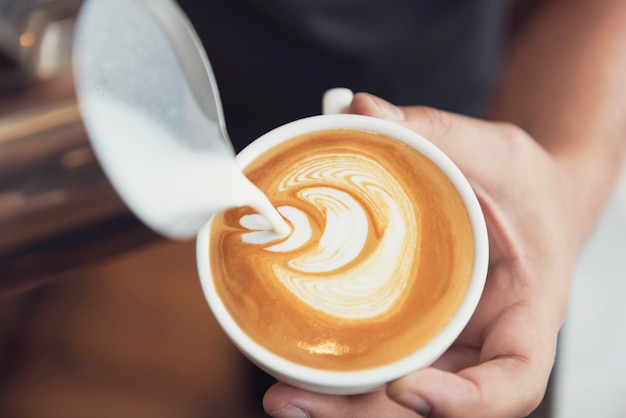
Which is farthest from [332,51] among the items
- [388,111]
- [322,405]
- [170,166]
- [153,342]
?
[153,342]

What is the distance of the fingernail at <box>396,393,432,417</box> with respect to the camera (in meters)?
0.71

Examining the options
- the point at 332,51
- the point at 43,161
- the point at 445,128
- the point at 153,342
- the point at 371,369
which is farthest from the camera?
the point at 153,342

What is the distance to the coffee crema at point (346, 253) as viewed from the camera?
0.74 meters

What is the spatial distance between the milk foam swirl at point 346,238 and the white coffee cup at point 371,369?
0.18 feet

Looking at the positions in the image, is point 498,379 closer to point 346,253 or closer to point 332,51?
point 346,253

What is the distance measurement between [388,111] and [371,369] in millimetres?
387

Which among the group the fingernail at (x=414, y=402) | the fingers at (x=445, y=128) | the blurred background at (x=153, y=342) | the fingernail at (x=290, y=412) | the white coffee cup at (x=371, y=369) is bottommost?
the blurred background at (x=153, y=342)

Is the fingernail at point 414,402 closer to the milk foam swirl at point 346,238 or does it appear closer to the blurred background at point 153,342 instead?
the milk foam swirl at point 346,238

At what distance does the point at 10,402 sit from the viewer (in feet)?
5.09

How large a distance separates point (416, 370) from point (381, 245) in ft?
0.56

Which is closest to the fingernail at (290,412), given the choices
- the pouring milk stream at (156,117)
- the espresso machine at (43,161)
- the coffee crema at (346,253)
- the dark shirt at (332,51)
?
the coffee crema at (346,253)

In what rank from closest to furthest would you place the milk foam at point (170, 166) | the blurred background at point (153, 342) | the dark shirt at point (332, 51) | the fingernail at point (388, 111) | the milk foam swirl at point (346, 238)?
the milk foam at point (170, 166), the milk foam swirl at point (346, 238), the fingernail at point (388, 111), the dark shirt at point (332, 51), the blurred background at point (153, 342)

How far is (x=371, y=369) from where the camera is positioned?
0.71m

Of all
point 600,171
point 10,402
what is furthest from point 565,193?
point 10,402
